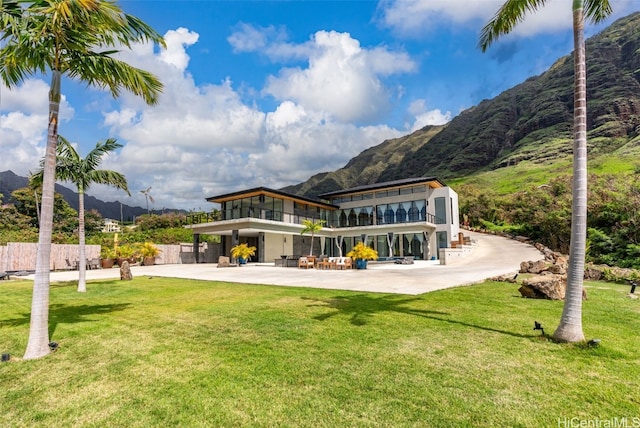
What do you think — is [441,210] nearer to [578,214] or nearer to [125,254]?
[578,214]

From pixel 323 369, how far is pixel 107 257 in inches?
968

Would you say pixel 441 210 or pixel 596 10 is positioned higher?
pixel 596 10

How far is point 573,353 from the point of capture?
13.8ft

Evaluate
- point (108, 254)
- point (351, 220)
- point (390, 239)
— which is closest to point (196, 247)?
point (108, 254)

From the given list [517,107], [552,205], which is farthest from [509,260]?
[517,107]

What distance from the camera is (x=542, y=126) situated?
70.6m

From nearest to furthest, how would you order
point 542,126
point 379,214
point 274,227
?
1. point 274,227
2. point 379,214
3. point 542,126

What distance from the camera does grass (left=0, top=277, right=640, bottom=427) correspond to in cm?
284

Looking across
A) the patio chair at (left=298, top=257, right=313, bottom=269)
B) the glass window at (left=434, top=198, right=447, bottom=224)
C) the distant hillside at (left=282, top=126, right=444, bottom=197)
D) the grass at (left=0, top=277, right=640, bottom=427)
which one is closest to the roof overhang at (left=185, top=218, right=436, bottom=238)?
the glass window at (left=434, top=198, right=447, bottom=224)

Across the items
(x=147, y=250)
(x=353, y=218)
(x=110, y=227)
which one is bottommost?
(x=147, y=250)

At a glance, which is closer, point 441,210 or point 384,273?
point 384,273

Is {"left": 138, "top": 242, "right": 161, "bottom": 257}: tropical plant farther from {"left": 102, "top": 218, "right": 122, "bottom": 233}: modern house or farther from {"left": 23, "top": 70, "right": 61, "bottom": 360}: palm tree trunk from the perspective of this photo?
{"left": 23, "top": 70, "right": 61, "bottom": 360}: palm tree trunk

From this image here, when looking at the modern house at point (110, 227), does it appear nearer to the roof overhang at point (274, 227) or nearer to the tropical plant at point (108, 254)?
the tropical plant at point (108, 254)

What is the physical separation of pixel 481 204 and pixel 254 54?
32636 millimetres
